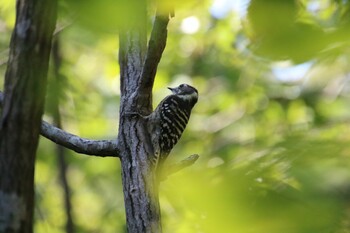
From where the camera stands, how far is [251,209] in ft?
3.20

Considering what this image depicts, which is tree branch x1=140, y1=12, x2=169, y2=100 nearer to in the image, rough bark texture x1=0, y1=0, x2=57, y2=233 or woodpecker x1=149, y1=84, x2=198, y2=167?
woodpecker x1=149, y1=84, x2=198, y2=167

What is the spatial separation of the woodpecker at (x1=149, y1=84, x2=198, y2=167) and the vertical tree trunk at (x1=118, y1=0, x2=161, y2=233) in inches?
4.1

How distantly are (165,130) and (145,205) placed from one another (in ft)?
3.82

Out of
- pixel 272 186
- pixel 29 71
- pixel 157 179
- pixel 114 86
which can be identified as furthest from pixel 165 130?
pixel 114 86

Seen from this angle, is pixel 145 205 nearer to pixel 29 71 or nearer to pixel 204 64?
pixel 29 71

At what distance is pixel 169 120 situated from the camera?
4.35 m

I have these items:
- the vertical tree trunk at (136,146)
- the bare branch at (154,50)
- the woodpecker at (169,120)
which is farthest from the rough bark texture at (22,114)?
the woodpecker at (169,120)

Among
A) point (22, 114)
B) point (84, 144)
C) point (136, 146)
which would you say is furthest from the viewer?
point (84, 144)

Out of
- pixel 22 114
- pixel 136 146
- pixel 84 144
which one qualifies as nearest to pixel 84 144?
pixel 84 144

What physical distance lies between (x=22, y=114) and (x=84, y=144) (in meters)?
1.82

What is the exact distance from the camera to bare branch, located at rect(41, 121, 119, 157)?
311 centimetres

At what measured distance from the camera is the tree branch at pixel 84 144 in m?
3.11

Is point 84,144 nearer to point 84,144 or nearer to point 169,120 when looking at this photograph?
point 84,144

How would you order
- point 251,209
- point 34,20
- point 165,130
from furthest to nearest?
point 165,130
point 34,20
point 251,209
